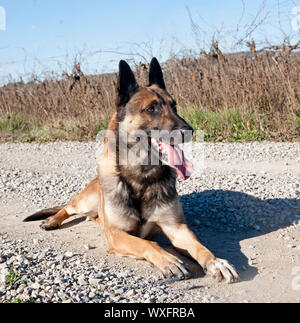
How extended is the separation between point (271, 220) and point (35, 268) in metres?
2.70

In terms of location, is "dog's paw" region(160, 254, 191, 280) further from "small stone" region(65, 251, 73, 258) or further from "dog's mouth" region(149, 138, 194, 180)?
"small stone" region(65, 251, 73, 258)

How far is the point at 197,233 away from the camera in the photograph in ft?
14.1

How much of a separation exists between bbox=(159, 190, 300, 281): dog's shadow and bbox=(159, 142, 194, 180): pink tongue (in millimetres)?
884

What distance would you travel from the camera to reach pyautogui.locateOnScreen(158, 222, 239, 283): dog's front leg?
3.05 m

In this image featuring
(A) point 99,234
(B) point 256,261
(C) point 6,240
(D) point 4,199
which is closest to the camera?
(B) point 256,261

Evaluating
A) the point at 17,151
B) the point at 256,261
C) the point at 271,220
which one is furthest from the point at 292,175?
the point at 17,151

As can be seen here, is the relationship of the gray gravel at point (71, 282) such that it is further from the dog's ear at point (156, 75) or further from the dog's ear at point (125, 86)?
the dog's ear at point (156, 75)

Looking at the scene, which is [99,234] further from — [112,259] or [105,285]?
[105,285]

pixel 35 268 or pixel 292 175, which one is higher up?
pixel 292 175

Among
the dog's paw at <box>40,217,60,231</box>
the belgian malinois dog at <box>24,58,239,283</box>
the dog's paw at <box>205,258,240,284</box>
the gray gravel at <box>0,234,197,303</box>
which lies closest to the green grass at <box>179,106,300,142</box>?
the dog's paw at <box>40,217,60,231</box>

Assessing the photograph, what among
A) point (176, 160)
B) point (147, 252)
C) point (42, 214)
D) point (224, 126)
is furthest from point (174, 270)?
point (224, 126)

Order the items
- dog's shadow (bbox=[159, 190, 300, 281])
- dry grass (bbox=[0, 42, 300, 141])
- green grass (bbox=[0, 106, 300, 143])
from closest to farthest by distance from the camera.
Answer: dog's shadow (bbox=[159, 190, 300, 281]) < green grass (bbox=[0, 106, 300, 143]) < dry grass (bbox=[0, 42, 300, 141])
